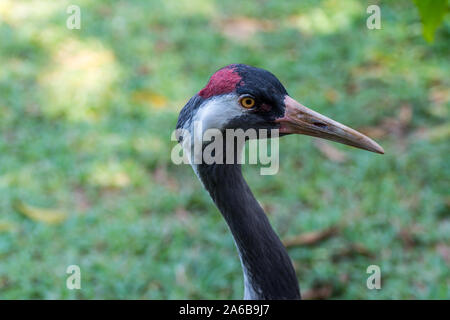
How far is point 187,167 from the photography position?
180 inches

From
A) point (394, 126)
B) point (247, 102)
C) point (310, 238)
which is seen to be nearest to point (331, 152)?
point (394, 126)

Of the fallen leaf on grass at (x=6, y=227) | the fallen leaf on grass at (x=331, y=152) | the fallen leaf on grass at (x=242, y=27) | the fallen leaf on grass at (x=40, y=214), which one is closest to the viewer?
the fallen leaf on grass at (x=6, y=227)

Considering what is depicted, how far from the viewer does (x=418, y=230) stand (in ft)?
12.7

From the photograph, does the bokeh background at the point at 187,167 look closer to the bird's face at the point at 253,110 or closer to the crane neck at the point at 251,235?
the crane neck at the point at 251,235

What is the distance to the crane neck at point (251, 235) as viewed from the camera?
235 centimetres

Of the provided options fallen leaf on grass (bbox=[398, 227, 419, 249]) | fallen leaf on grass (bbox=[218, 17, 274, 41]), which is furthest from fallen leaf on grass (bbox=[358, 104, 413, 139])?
fallen leaf on grass (bbox=[218, 17, 274, 41])

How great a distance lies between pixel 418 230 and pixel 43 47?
3917 millimetres

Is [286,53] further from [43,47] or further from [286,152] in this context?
[43,47]

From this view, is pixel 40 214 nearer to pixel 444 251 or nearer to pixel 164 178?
pixel 164 178

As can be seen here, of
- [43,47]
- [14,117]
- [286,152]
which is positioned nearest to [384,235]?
[286,152]

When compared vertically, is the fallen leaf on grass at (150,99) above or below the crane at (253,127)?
above

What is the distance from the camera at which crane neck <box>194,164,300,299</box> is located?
2.35 metres

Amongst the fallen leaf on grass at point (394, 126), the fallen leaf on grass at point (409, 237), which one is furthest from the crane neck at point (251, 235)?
the fallen leaf on grass at point (394, 126)

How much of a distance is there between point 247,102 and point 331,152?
252 cm
